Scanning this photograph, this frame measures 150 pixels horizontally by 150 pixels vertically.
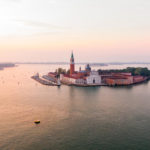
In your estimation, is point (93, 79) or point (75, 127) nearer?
point (75, 127)

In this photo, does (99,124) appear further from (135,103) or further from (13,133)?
(135,103)

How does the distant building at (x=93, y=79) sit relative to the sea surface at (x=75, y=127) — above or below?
above

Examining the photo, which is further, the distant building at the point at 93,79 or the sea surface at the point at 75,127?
the distant building at the point at 93,79

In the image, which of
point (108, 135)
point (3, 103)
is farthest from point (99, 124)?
point (3, 103)

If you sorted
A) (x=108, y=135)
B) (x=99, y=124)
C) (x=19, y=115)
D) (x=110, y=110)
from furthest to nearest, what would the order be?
1. (x=110, y=110)
2. (x=19, y=115)
3. (x=99, y=124)
4. (x=108, y=135)

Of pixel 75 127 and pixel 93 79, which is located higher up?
pixel 93 79

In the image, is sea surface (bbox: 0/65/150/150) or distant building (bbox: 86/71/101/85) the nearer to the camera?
sea surface (bbox: 0/65/150/150)

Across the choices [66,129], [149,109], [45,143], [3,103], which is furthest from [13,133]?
[149,109]

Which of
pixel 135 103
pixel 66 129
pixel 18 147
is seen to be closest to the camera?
pixel 18 147

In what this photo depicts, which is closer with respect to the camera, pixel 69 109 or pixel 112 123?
pixel 112 123

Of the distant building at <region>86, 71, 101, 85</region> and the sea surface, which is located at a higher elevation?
the distant building at <region>86, 71, 101, 85</region>
